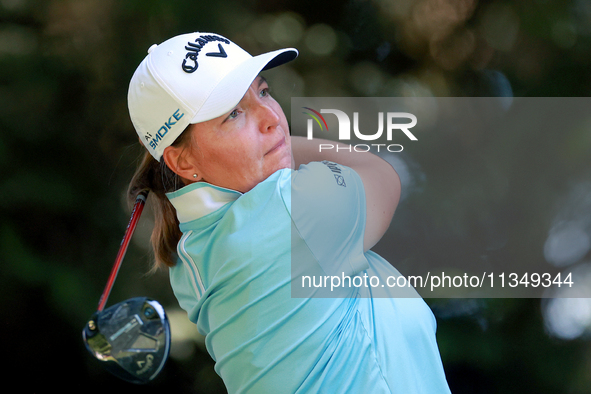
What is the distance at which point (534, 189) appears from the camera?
108cm

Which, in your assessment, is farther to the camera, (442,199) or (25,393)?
(25,393)

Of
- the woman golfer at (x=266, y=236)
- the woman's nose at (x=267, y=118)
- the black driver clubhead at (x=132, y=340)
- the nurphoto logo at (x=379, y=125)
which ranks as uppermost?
the nurphoto logo at (x=379, y=125)

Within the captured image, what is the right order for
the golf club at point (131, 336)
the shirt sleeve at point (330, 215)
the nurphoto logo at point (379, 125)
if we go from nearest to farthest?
the shirt sleeve at point (330, 215)
the golf club at point (131, 336)
the nurphoto logo at point (379, 125)

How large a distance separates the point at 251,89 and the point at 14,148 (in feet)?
2.57

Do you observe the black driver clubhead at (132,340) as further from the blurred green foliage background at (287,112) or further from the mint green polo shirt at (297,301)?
the blurred green foliage background at (287,112)

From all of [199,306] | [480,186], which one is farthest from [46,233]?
[480,186]

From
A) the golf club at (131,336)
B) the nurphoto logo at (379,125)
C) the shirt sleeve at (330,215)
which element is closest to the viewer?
the shirt sleeve at (330,215)

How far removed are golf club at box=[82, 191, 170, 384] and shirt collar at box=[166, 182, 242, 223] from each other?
0.12 m

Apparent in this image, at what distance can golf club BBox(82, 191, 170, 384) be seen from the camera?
72 cm

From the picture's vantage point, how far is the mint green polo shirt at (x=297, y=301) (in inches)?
21.8

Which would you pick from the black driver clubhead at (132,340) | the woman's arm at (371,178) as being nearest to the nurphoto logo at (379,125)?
the woman's arm at (371,178)

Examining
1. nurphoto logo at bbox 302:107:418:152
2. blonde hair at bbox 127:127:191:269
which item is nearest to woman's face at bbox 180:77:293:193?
blonde hair at bbox 127:127:191:269

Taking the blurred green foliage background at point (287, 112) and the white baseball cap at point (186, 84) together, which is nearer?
the white baseball cap at point (186, 84)

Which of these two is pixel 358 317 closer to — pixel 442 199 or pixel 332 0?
pixel 442 199
